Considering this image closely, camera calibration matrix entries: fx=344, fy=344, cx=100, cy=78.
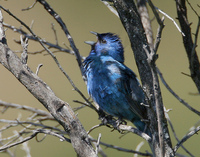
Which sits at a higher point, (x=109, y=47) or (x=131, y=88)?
(x=109, y=47)

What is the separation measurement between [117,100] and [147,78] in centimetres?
136

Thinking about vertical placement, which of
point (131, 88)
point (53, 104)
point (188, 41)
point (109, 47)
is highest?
point (109, 47)

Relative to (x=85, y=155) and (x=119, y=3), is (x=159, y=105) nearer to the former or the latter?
(x=85, y=155)

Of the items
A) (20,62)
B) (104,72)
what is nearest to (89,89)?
(104,72)

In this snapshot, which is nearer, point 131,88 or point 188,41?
point 188,41

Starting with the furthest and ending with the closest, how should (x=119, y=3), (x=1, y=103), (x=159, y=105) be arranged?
1. (x=1, y=103)
2. (x=119, y=3)
3. (x=159, y=105)

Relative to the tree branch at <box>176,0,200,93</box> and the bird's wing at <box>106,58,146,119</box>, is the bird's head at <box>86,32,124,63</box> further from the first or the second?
the tree branch at <box>176,0,200,93</box>

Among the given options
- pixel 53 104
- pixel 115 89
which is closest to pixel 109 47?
pixel 115 89

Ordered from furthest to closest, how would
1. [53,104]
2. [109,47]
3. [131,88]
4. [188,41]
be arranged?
[109,47] → [131,88] → [188,41] → [53,104]

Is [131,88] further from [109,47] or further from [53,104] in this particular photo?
[53,104]

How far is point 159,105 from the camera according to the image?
1806 millimetres

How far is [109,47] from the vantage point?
3.89 m

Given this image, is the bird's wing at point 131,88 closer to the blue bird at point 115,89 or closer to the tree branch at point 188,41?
the blue bird at point 115,89

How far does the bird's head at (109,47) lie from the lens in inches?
151
